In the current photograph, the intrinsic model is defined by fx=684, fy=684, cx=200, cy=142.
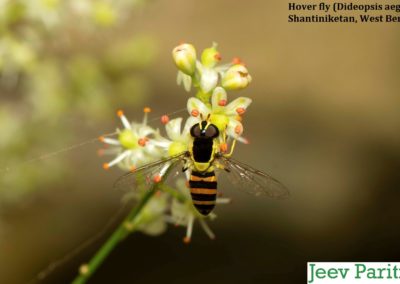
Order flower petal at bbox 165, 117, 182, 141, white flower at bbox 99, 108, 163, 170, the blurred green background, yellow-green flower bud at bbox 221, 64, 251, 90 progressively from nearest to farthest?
yellow-green flower bud at bbox 221, 64, 251, 90
flower petal at bbox 165, 117, 182, 141
white flower at bbox 99, 108, 163, 170
the blurred green background

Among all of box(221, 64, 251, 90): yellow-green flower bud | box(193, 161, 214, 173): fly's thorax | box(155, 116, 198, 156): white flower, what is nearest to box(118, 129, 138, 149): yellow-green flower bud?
box(155, 116, 198, 156): white flower

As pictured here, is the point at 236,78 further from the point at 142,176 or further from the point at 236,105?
the point at 142,176

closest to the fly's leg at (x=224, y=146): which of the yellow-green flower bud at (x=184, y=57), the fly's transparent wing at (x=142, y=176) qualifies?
the fly's transparent wing at (x=142, y=176)

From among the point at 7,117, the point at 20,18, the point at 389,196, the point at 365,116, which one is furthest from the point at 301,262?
the point at 20,18

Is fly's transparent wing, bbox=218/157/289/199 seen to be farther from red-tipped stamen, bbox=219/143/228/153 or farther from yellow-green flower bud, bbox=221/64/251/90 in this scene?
yellow-green flower bud, bbox=221/64/251/90

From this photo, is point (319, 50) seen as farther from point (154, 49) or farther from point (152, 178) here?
point (152, 178)

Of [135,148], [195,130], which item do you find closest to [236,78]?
A: [195,130]

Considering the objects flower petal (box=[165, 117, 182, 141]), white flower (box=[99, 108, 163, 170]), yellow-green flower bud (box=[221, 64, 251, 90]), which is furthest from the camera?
white flower (box=[99, 108, 163, 170])

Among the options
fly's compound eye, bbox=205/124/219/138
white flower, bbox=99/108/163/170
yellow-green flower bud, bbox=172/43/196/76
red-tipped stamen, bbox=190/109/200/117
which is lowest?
white flower, bbox=99/108/163/170

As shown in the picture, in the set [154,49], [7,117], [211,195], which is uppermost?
[154,49]
